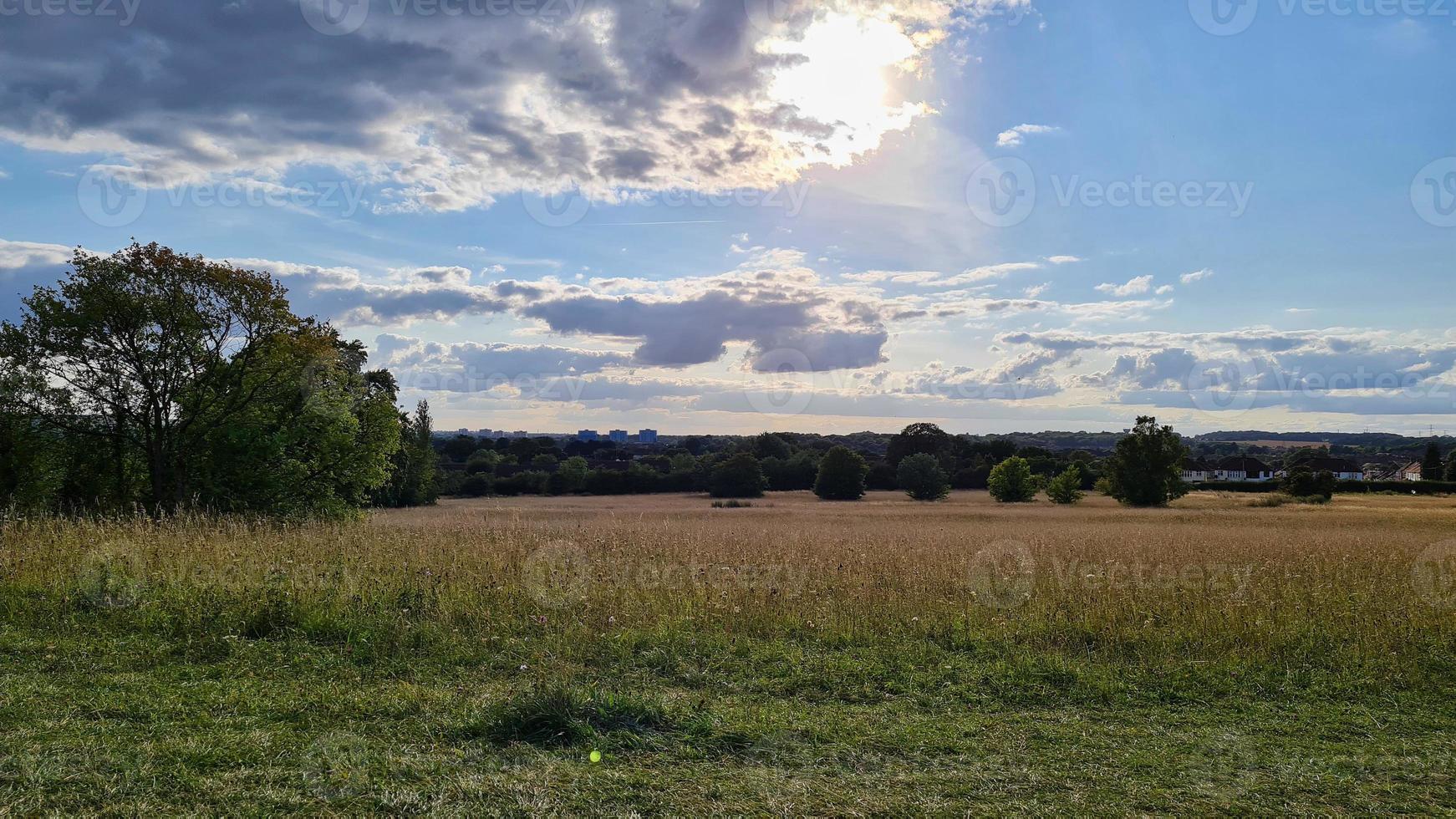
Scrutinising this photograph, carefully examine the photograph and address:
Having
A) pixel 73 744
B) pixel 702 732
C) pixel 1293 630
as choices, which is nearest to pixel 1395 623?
pixel 1293 630

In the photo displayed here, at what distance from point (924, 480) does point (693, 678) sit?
73.0 meters

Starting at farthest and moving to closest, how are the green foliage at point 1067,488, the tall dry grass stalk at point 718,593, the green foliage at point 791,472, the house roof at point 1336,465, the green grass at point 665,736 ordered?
the house roof at point 1336,465
the green foliage at point 791,472
the green foliage at point 1067,488
the tall dry grass stalk at point 718,593
the green grass at point 665,736

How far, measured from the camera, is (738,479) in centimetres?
7919

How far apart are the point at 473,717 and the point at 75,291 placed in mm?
20725

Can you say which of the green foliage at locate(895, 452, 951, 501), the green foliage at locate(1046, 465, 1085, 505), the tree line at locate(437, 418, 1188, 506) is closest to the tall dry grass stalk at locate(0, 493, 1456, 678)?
the tree line at locate(437, 418, 1188, 506)

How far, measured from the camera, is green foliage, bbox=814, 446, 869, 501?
7862cm

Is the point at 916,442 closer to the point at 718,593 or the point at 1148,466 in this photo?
the point at 1148,466

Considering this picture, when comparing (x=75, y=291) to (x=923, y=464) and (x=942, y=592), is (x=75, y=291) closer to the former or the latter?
(x=942, y=592)

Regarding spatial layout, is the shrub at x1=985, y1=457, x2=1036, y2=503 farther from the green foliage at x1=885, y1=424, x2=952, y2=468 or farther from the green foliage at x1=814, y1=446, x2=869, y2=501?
the green foliage at x1=885, y1=424, x2=952, y2=468

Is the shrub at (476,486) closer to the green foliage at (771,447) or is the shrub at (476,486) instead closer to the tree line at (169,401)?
the green foliage at (771,447)

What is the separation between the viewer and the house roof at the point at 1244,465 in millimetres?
108581

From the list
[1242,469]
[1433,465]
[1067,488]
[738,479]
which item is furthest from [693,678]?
[1242,469]

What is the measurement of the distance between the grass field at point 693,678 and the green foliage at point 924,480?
63.6m

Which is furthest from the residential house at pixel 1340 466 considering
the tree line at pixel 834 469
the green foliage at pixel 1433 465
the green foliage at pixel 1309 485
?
the green foliage at pixel 1309 485
